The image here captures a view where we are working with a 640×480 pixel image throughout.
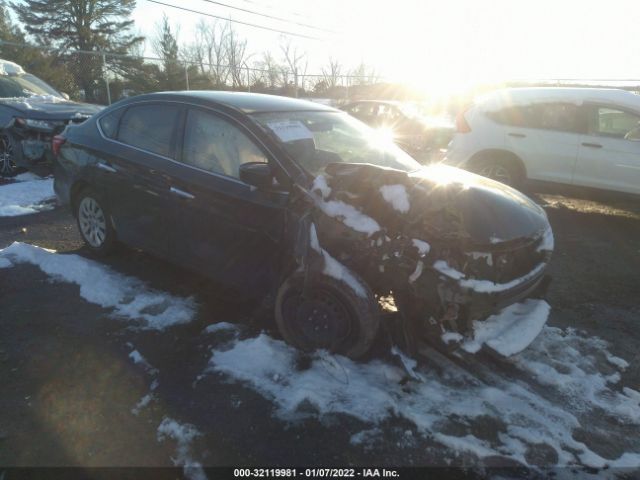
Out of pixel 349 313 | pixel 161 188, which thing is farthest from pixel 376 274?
pixel 161 188

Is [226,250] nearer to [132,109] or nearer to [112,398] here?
[112,398]

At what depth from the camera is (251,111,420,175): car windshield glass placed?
327cm

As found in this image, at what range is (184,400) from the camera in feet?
8.60

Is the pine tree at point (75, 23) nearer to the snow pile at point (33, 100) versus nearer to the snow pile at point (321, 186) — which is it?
the snow pile at point (33, 100)

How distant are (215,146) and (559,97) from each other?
5.73 m

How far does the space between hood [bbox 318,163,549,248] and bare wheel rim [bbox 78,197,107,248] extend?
260 cm

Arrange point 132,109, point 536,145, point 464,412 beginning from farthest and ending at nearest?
point 536,145 → point 132,109 → point 464,412

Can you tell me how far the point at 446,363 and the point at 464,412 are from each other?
47cm

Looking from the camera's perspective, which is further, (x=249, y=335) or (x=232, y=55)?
(x=232, y=55)

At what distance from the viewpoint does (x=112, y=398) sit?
8.61 feet

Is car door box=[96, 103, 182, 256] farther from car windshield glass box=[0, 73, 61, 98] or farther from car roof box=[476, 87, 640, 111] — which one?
car windshield glass box=[0, 73, 61, 98]

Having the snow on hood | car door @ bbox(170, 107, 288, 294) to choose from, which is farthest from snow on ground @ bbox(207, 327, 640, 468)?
the snow on hood

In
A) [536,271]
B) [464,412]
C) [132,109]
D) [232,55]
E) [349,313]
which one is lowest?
[464,412]

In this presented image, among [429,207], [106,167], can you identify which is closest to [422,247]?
[429,207]
